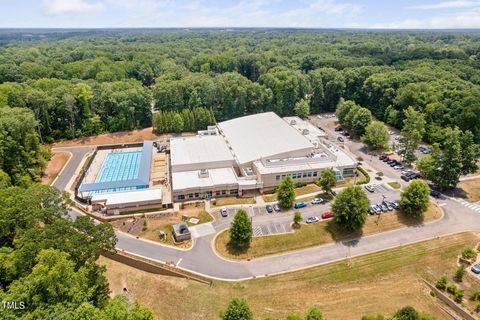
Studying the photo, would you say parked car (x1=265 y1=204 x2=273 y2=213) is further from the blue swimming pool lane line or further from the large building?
the blue swimming pool lane line

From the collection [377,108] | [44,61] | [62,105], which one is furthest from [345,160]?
[44,61]

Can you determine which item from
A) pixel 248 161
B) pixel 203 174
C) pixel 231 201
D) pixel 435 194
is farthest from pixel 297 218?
pixel 435 194

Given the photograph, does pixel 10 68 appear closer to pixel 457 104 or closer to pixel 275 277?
pixel 275 277

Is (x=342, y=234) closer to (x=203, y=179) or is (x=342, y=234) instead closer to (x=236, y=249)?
(x=236, y=249)

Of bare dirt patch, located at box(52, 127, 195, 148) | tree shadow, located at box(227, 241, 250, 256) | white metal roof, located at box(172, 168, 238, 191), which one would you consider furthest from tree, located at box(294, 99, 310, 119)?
tree shadow, located at box(227, 241, 250, 256)

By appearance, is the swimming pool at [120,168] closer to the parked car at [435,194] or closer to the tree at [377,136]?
the tree at [377,136]

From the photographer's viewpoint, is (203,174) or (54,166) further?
(54,166)

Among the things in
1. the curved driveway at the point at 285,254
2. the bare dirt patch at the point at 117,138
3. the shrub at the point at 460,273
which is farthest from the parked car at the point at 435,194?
the bare dirt patch at the point at 117,138
